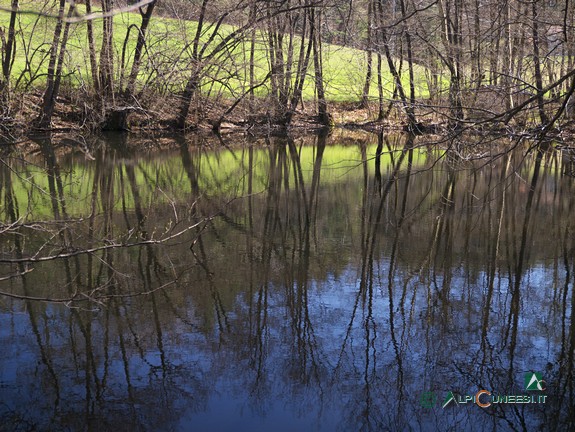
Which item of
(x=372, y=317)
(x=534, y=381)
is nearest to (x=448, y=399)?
(x=534, y=381)

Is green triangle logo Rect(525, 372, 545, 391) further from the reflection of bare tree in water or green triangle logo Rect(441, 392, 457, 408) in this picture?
the reflection of bare tree in water

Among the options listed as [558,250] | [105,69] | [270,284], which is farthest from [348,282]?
[105,69]

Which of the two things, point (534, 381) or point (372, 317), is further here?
point (372, 317)

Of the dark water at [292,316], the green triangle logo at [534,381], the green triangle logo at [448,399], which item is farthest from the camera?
the green triangle logo at [534,381]

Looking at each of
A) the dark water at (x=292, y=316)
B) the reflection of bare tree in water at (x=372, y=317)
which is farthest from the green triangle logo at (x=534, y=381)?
the reflection of bare tree in water at (x=372, y=317)

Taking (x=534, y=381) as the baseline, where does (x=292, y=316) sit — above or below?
above

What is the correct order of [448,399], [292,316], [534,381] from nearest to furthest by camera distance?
[448,399]
[534,381]
[292,316]

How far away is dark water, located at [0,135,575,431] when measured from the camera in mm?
5145

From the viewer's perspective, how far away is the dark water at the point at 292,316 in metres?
5.14

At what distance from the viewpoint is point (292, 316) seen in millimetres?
6910

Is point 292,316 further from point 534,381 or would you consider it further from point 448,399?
point 534,381

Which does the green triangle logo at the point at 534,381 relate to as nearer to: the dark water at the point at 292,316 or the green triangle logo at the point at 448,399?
the dark water at the point at 292,316

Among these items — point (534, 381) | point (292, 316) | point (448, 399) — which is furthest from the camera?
point (292, 316)

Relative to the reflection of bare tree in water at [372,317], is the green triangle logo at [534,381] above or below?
below
